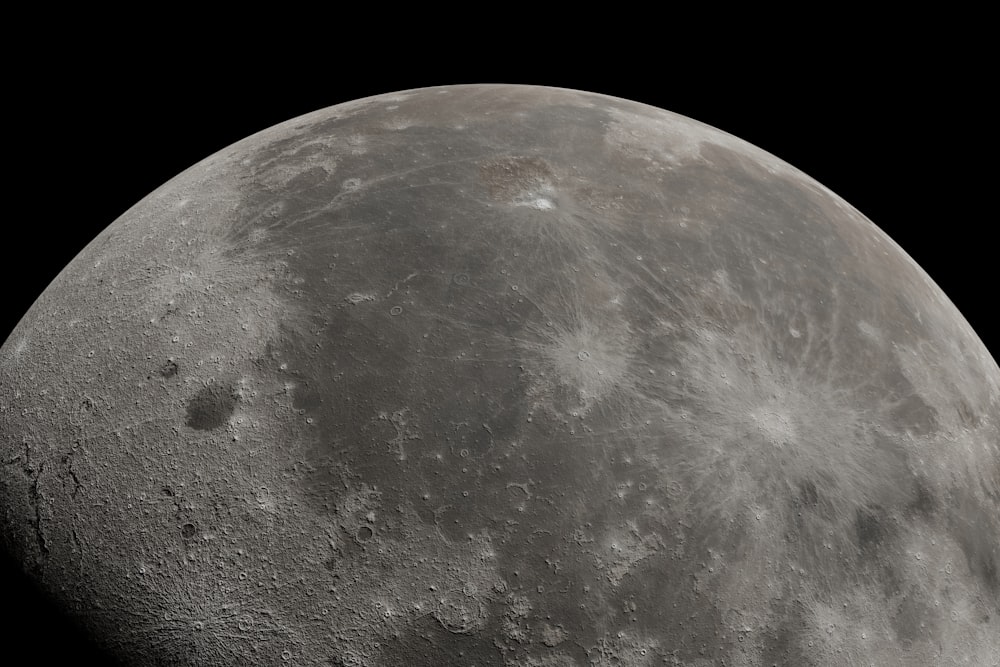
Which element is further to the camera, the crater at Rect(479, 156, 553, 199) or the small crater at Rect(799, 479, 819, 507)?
the crater at Rect(479, 156, 553, 199)

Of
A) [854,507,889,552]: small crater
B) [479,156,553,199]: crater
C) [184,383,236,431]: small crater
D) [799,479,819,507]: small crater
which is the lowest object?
[184,383,236,431]: small crater

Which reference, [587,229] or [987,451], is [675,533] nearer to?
[587,229]

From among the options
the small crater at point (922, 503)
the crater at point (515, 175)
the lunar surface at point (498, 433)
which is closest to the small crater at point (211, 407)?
the lunar surface at point (498, 433)

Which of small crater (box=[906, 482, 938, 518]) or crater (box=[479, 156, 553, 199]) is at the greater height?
crater (box=[479, 156, 553, 199])

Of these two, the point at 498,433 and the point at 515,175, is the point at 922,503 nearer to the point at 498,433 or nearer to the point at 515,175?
the point at 498,433

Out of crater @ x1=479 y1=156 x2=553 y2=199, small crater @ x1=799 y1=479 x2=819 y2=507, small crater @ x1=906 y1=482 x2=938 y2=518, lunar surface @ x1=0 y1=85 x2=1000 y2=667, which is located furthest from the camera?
crater @ x1=479 y1=156 x2=553 y2=199

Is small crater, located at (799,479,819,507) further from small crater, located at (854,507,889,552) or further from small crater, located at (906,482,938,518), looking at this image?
small crater, located at (906,482,938,518)

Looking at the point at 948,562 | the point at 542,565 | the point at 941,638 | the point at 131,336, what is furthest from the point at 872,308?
the point at 131,336

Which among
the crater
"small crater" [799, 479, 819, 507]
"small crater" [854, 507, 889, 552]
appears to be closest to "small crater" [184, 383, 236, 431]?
the crater

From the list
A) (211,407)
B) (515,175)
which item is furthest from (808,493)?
(211,407)

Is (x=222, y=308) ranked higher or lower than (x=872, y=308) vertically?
lower
